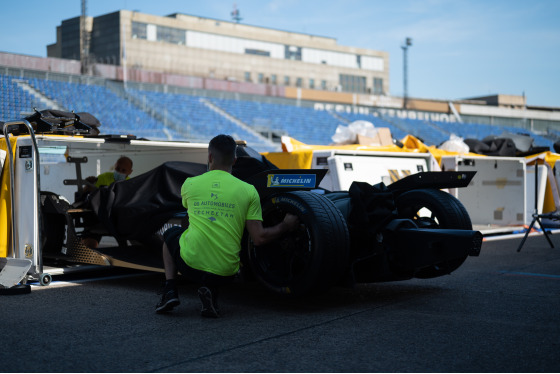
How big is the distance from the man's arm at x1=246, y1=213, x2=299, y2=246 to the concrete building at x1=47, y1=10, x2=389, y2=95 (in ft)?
162

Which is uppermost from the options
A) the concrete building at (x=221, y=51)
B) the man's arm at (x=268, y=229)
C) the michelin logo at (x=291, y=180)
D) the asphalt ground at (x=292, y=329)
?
the concrete building at (x=221, y=51)

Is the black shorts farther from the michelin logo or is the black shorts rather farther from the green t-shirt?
the michelin logo

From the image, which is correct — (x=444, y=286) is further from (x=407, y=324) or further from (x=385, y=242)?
(x=407, y=324)

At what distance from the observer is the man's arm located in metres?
5.18

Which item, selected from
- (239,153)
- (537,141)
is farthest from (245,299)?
(537,141)

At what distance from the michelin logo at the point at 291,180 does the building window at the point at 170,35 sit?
57733 mm

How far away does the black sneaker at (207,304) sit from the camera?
16.7ft

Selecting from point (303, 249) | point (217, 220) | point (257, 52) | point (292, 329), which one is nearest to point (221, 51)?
point (257, 52)

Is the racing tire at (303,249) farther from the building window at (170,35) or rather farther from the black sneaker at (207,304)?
the building window at (170,35)

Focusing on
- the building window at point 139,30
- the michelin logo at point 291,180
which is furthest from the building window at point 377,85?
the michelin logo at point 291,180

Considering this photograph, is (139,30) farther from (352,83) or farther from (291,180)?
(291,180)

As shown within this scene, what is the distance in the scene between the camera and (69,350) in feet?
13.4

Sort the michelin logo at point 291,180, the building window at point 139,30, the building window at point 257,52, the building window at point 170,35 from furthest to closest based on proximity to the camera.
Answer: the building window at point 257,52, the building window at point 170,35, the building window at point 139,30, the michelin logo at point 291,180

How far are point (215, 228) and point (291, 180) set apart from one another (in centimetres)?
87
